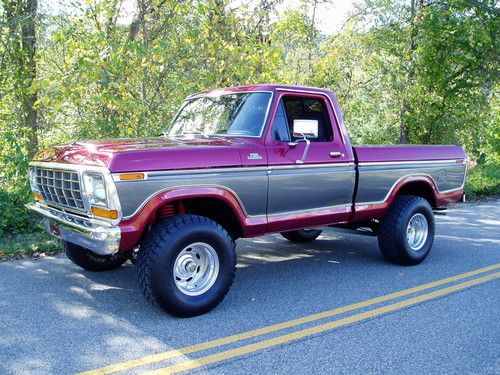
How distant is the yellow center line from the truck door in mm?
1211

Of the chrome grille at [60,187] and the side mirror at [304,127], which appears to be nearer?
the chrome grille at [60,187]

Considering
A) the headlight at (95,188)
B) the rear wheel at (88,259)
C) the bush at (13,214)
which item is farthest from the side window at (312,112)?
the bush at (13,214)

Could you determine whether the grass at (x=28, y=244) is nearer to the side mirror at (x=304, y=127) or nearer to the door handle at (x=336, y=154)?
the side mirror at (x=304, y=127)

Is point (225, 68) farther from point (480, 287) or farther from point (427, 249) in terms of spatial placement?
point (480, 287)

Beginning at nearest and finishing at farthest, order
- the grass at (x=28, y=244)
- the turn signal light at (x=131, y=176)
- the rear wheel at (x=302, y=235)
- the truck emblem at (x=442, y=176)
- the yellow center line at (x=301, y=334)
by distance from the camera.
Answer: the yellow center line at (x=301, y=334) → the turn signal light at (x=131, y=176) → the grass at (x=28, y=244) → the truck emblem at (x=442, y=176) → the rear wheel at (x=302, y=235)

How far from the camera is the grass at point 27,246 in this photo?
Result: 6.64 m

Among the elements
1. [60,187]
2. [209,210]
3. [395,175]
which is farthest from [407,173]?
[60,187]

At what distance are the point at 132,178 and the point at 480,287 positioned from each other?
391 centimetres

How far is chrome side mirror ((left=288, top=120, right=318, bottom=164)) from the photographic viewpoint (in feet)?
17.2

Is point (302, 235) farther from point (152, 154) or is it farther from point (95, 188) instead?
point (95, 188)

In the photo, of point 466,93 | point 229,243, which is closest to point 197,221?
point 229,243

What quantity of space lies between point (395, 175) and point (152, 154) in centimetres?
324

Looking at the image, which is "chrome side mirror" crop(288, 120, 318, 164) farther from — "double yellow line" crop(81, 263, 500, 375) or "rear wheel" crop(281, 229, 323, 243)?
"rear wheel" crop(281, 229, 323, 243)

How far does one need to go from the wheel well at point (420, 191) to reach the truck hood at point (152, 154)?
8.74 ft
